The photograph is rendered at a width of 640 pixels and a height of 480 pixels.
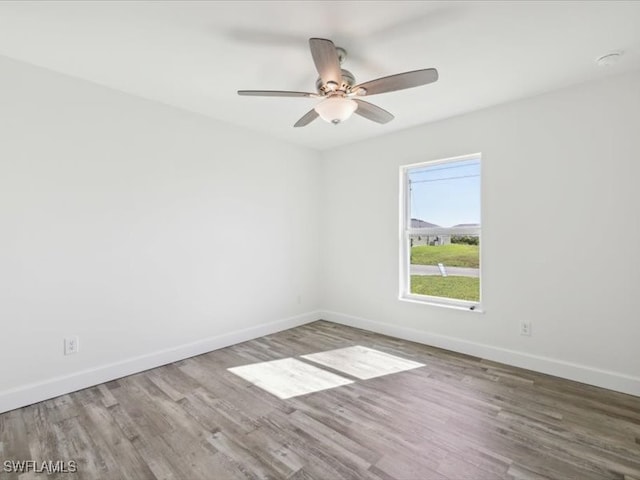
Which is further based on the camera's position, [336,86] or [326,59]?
[336,86]

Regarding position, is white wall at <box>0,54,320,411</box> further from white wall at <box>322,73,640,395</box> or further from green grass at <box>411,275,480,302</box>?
white wall at <box>322,73,640,395</box>

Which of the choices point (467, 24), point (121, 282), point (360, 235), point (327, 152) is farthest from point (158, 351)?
point (467, 24)

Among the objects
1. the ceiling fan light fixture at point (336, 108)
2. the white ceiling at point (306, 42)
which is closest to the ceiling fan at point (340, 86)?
the ceiling fan light fixture at point (336, 108)

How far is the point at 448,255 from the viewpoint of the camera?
3518 mm

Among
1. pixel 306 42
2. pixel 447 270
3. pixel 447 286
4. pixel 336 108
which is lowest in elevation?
pixel 447 286

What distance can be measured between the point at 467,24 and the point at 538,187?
1659mm

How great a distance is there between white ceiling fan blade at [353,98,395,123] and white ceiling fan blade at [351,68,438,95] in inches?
7.2

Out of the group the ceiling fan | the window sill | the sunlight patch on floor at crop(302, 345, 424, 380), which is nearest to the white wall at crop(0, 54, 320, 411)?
the sunlight patch on floor at crop(302, 345, 424, 380)

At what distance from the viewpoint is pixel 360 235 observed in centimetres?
416

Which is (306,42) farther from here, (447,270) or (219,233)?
(447,270)

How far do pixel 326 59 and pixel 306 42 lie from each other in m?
0.42

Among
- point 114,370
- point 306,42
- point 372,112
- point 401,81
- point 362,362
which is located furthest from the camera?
point 362,362
